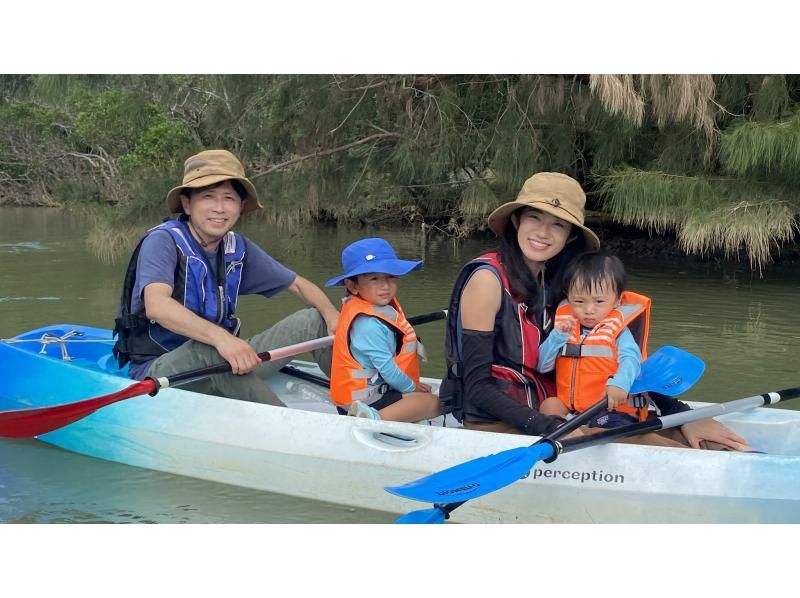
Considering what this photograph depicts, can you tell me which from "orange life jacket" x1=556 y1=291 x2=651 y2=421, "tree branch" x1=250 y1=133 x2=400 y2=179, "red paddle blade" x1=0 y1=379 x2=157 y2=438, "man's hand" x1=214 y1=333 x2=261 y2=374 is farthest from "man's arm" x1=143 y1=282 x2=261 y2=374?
"tree branch" x1=250 y1=133 x2=400 y2=179

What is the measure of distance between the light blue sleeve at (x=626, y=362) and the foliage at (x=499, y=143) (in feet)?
13.3

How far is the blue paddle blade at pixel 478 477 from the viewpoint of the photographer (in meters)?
2.89

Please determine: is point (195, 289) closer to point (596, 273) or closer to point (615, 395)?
point (596, 273)

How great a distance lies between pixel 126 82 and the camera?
9438 mm

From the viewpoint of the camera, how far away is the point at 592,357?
3.23 metres

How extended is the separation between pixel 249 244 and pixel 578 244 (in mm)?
1621

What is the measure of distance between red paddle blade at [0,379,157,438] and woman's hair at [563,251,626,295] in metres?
1.80

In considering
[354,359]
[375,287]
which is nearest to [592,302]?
[375,287]

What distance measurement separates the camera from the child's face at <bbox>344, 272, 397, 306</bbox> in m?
3.60

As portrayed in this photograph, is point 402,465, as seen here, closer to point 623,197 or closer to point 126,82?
point 623,197

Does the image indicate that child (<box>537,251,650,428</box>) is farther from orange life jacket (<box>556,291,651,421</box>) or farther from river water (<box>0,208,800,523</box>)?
river water (<box>0,208,800,523</box>)

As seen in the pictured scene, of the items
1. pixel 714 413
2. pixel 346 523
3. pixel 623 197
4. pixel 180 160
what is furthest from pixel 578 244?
pixel 180 160

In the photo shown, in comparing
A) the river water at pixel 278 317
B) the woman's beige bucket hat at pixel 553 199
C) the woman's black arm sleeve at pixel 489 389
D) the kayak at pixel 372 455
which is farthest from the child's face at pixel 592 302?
the river water at pixel 278 317

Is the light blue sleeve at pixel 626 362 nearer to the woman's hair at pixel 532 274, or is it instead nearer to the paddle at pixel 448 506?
the paddle at pixel 448 506
